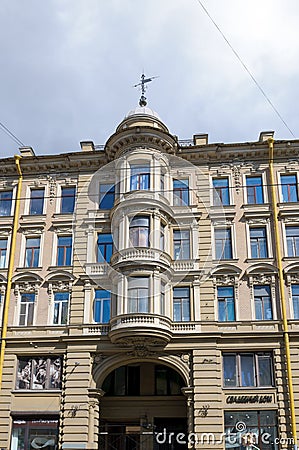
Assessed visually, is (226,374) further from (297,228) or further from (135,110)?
(135,110)

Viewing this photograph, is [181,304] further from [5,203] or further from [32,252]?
[5,203]

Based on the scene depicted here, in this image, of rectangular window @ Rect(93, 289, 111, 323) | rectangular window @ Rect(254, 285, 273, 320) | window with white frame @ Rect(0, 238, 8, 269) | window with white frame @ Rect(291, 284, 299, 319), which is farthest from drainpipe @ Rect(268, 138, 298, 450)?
window with white frame @ Rect(0, 238, 8, 269)

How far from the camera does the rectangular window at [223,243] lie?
30875 mm

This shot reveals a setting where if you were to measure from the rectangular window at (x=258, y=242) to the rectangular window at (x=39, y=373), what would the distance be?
12227 millimetres

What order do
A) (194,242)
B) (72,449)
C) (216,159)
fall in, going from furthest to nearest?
(216,159) → (194,242) → (72,449)

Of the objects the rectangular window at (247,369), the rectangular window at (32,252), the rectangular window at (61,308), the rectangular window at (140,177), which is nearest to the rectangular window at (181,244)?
the rectangular window at (140,177)

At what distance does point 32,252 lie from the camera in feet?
106

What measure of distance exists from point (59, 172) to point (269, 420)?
1868cm

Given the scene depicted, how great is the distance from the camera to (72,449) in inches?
1062

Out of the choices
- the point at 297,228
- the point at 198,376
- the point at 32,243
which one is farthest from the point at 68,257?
the point at 297,228

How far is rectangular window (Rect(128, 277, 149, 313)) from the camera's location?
28.4 metres

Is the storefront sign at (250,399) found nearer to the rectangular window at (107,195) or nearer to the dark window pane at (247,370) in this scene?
the dark window pane at (247,370)

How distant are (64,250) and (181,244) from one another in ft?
22.5

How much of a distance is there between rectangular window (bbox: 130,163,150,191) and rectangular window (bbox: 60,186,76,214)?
4.10m
